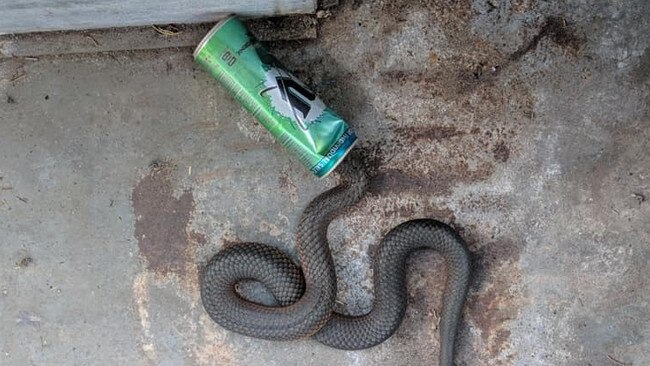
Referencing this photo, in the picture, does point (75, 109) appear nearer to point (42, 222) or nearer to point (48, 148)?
point (48, 148)

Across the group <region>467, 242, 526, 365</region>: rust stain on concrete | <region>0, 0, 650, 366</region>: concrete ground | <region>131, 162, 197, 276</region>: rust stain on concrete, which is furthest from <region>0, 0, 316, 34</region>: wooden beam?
<region>467, 242, 526, 365</region>: rust stain on concrete

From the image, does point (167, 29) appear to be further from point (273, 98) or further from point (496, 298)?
point (496, 298)

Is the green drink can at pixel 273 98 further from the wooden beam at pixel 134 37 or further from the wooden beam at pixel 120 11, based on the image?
the wooden beam at pixel 134 37

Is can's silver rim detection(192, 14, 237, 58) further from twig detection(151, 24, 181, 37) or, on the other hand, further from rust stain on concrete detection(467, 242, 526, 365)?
rust stain on concrete detection(467, 242, 526, 365)

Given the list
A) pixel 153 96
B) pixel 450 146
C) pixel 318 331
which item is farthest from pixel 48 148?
pixel 450 146

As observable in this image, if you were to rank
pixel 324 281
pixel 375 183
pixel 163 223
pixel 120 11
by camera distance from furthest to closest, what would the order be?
pixel 163 223, pixel 375 183, pixel 324 281, pixel 120 11

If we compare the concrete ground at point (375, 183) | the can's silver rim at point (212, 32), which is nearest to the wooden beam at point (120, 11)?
the can's silver rim at point (212, 32)

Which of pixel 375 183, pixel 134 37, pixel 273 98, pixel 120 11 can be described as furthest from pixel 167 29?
pixel 375 183
